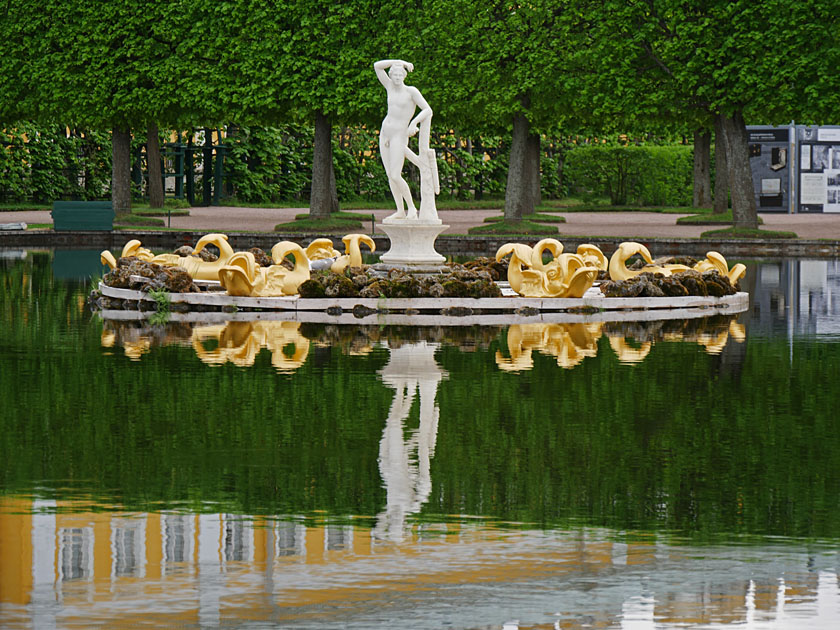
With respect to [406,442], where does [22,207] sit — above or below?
above

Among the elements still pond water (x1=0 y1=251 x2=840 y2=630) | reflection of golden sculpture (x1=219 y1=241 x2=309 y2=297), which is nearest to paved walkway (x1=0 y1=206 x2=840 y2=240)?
reflection of golden sculpture (x1=219 y1=241 x2=309 y2=297)

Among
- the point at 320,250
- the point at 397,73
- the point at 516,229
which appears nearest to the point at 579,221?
the point at 516,229

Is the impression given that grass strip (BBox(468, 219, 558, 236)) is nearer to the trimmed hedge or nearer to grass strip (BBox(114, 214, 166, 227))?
grass strip (BBox(114, 214, 166, 227))

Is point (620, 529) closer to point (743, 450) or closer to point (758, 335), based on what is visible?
point (743, 450)

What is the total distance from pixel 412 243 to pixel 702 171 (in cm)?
2423

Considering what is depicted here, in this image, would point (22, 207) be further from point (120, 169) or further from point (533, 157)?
point (533, 157)

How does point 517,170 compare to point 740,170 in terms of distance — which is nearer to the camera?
point 740,170

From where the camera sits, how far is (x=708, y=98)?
28047 millimetres

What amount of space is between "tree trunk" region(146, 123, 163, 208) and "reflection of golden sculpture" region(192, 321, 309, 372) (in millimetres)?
21619

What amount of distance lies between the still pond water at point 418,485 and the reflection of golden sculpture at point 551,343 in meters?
0.07

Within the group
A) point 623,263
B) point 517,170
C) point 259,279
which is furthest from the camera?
point 517,170

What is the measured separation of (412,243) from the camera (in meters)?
17.9

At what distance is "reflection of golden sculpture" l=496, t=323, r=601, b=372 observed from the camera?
40.0ft

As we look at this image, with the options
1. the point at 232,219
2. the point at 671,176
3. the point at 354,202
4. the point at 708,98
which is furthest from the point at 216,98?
the point at 671,176
